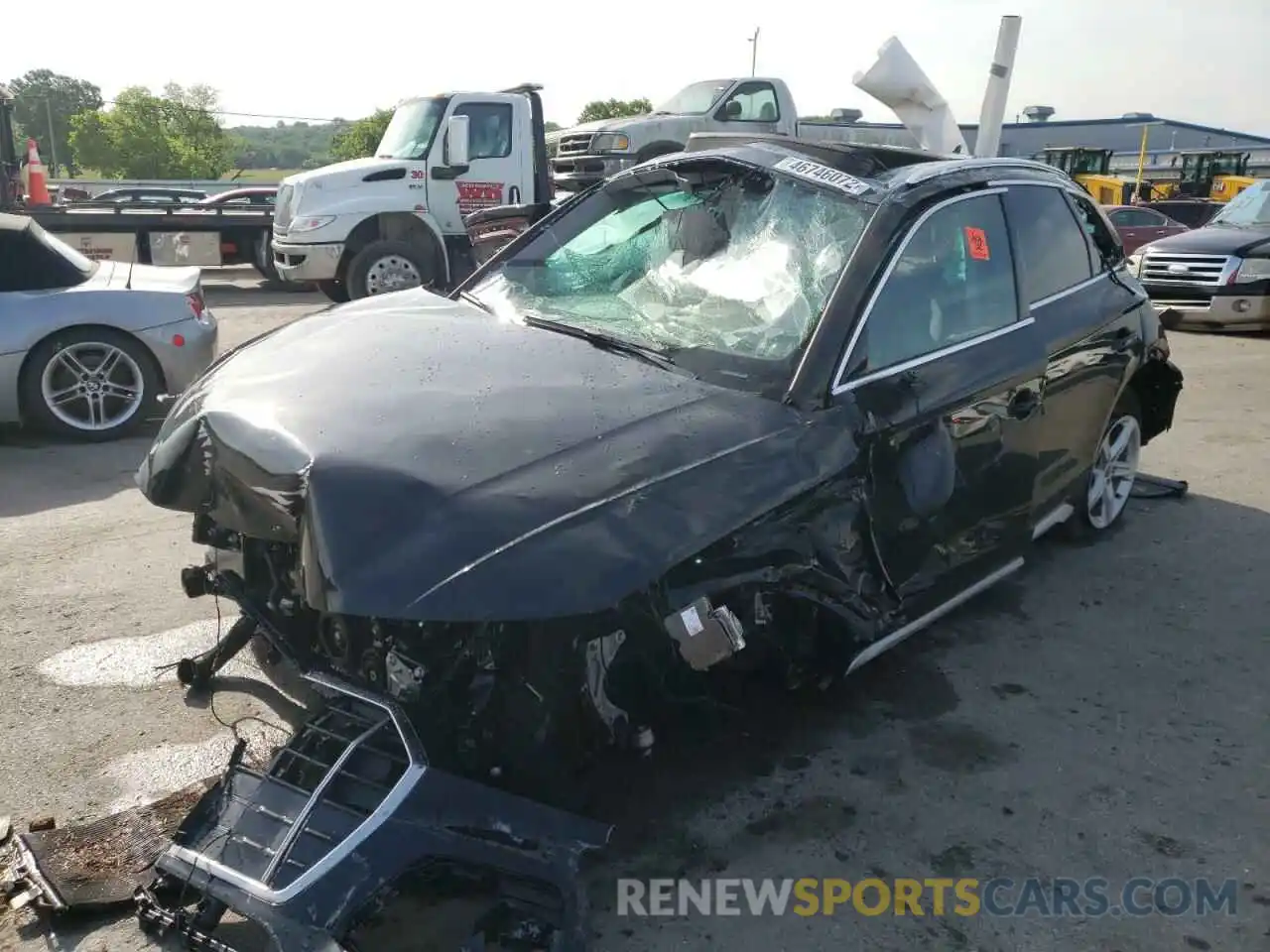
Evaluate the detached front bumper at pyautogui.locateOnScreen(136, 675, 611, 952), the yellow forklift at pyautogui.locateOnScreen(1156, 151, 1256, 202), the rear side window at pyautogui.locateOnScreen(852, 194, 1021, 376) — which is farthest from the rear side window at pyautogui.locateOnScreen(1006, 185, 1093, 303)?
the yellow forklift at pyautogui.locateOnScreen(1156, 151, 1256, 202)

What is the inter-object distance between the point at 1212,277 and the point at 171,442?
12.0 meters

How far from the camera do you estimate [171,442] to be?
10.2ft

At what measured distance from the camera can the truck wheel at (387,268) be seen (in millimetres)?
12297

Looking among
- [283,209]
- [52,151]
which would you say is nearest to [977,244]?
[283,209]

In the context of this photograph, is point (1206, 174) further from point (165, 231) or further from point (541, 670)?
point (541, 670)

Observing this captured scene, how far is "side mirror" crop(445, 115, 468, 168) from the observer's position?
38.7 ft

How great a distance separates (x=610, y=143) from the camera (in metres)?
14.6

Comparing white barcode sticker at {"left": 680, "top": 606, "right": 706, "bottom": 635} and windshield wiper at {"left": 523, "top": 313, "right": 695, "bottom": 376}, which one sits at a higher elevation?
windshield wiper at {"left": 523, "top": 313, "right": 695, "bottom": 376}

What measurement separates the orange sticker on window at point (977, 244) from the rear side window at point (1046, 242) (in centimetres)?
25

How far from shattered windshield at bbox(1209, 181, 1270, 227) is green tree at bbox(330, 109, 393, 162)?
65704mm

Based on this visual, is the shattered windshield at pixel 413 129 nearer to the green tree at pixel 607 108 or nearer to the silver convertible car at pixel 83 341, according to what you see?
the silver convertible car at pixel 83 341

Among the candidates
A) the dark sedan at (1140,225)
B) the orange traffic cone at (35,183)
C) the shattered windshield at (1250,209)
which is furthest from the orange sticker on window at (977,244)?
the dark sedan at (1140,225)

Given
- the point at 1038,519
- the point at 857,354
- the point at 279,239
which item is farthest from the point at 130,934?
the point at 279,239

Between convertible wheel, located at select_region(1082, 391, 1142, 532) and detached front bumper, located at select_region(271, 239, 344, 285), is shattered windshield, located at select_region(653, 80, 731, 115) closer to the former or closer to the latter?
detached front bumper, located at select_region(271, 239, 344, 285)
